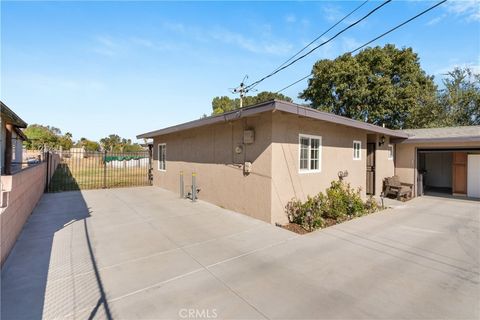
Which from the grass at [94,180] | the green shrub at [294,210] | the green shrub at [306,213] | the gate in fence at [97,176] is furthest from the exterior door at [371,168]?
the grass at [94,180]

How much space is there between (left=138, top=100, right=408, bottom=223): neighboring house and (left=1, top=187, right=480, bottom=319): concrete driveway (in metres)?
0.98

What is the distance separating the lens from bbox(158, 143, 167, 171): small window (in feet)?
40.5

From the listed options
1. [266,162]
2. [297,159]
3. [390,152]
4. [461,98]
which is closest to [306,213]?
[297,159]

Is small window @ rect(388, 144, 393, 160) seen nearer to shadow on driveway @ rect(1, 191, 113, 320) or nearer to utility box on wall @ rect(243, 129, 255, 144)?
utility box on wall @ rect(243, 129, 255, 144)

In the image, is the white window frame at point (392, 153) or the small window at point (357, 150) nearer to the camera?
the small window at point (357, 150)

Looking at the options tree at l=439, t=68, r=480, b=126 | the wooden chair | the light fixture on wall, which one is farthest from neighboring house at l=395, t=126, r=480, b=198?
tree at l=439, t=68, r=480, b=126

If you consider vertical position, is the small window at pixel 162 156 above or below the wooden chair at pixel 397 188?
above

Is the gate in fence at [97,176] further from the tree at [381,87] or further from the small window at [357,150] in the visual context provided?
the tree at [381,87]

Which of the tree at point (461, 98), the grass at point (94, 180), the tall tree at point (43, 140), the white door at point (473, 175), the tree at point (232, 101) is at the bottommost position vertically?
the grass at point (94, 180)

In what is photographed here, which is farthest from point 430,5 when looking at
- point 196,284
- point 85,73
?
point 85,73

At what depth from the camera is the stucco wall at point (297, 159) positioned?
19.6 feet

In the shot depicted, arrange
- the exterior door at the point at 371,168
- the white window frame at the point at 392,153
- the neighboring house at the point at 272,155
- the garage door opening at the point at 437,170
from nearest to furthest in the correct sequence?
the neighboring house at the point at 272,155 → the exterior door at the point at 371,168 → the white window frame at the point at 392,153 → the garage door opening at the point at 437,170

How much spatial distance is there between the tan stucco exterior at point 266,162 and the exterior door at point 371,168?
223 millimetres

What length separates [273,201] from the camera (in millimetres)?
5949
